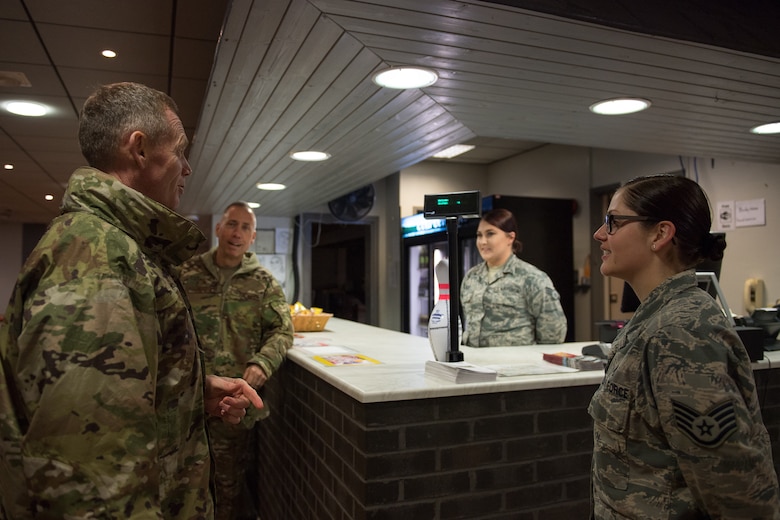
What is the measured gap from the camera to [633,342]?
1330mm

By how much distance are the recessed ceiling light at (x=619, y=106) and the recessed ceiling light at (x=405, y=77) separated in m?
0.93

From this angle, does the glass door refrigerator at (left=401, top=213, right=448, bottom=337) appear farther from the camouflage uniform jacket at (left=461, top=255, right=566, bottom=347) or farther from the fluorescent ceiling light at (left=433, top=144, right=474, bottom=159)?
the camouflage uniform jacket at (left=461, top=255, right=566, bottom=347)

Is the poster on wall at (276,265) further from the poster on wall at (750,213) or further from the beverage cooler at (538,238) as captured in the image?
the poster on wall at (750,213)

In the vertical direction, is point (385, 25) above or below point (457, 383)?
above

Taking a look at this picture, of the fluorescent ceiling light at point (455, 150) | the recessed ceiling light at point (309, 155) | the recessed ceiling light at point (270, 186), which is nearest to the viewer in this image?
the recessed ceiling light at point (309, 155)

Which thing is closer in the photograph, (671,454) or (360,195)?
(671,454)

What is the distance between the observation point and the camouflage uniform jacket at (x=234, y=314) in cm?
299

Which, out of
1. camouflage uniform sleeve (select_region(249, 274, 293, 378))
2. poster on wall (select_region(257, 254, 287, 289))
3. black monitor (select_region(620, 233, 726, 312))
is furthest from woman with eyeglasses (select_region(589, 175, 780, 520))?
poster on wall (select_region(257, 254, 287, 289))

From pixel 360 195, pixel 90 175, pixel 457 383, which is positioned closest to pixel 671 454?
pixel 457 383

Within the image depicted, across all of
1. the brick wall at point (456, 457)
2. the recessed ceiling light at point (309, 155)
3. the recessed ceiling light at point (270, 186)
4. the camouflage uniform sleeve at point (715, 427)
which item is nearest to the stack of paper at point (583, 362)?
the brick wall at point (456, 457)

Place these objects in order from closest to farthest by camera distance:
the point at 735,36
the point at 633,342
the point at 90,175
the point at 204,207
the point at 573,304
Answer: the point at 90,175 < the point at 633,342 < the point at 735,36 < the point at 573,304 < the point at 204,207

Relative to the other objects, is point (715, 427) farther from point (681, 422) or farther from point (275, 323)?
point (275, 323)

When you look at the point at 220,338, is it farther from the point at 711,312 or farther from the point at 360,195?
the point at 360,195

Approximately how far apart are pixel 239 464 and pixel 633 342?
2.46m
